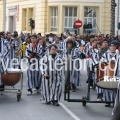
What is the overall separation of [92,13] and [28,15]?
744 cm

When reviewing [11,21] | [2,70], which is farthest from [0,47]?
[11,21]

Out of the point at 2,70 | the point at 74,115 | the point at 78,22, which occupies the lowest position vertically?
the point at 74,115

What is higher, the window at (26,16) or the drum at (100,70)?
the window at (26,16)

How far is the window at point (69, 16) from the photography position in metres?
45.5

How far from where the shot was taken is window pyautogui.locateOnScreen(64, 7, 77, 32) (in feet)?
149

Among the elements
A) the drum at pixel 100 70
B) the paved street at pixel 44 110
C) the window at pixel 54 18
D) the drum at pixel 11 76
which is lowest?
the paved street at pixel 44 110

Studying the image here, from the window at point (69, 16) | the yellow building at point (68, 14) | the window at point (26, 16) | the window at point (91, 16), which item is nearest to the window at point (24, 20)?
the window at point (26, 16)

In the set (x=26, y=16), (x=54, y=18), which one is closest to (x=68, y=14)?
(x=54, y=18)

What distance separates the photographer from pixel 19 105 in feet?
38.6

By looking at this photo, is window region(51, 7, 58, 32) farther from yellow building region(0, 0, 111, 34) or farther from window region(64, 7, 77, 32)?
window region(64, 7, 77, 32)

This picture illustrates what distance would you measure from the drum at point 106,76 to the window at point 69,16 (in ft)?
114

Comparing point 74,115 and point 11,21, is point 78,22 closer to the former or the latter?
point 11,21

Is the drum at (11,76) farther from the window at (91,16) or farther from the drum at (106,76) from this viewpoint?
the window at (91,16)

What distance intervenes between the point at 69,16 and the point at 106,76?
35436mm
